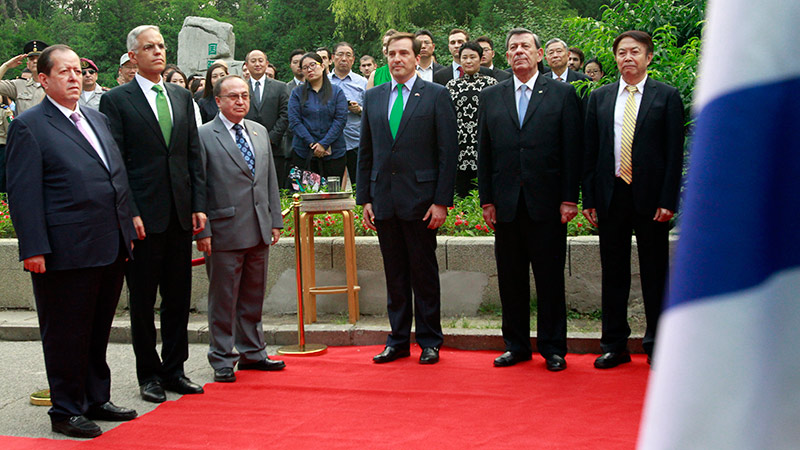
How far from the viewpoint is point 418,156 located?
250 inches

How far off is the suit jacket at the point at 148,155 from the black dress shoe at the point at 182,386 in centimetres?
104

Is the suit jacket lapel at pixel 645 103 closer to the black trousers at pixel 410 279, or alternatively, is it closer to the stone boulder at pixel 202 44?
the black trousers at pixel 410 279

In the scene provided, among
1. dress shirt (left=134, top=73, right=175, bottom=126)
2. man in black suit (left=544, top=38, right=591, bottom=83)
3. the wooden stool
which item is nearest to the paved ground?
the wooden stool

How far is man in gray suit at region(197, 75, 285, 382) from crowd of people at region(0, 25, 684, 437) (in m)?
0.01

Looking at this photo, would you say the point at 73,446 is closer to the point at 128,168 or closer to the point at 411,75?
the point at 128,168

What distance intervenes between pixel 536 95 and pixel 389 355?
2.26 meters

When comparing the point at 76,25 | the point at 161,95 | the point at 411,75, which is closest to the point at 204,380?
the point at 161,95

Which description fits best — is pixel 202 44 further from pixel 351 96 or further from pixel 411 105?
pixel 411 105

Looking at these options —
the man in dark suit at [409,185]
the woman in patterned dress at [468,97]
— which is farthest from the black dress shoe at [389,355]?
the woman in patterned dress at [468,97]

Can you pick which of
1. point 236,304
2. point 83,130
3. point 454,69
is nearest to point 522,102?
point 236,304

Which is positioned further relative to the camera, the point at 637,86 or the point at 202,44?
the point at 202,44

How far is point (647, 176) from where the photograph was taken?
19.0 feet

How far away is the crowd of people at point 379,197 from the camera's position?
16.0 ft

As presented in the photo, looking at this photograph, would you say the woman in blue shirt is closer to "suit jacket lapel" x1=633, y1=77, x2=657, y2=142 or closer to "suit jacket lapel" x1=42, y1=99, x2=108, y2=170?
"suit jacket lapel" x1=633, y1=77, x2=657, y2=142
